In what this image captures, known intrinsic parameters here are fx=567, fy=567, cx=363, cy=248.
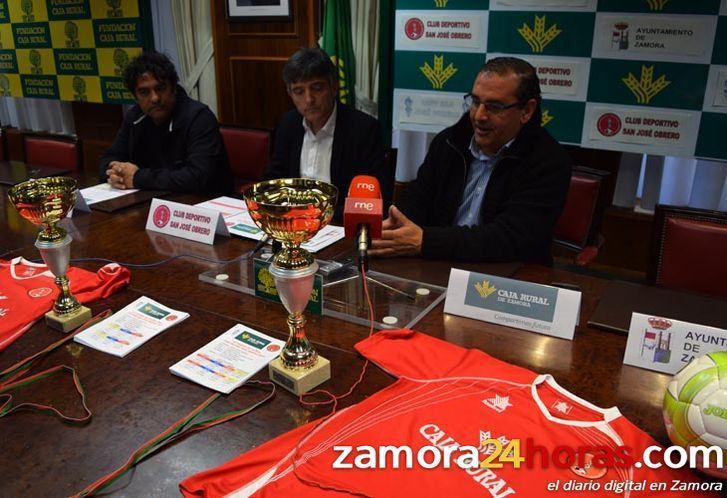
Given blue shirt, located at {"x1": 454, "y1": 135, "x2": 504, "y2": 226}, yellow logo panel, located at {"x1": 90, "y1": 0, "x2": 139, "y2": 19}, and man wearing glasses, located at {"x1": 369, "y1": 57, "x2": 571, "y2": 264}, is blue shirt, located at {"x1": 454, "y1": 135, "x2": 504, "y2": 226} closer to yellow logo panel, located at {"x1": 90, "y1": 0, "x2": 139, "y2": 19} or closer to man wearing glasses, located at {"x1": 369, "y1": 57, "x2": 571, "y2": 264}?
man wearing glasses, located at {"x1": 369, "y1": 57, "x2": 571, "y2": 264}

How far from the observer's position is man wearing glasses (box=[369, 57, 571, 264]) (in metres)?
1.62

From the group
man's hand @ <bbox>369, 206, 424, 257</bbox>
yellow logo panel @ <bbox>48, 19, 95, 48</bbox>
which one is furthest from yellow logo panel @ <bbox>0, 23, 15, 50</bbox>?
man's hand @ <bbox>369, 206, 424, 257</bbox>

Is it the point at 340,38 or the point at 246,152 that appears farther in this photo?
the point at 340,38

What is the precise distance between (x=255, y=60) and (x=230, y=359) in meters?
3.14

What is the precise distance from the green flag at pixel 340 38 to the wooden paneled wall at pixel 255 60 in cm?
21

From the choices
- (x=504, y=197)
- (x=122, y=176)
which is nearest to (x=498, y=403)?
(x=504, y=197)

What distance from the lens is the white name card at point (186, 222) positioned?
5.75ft

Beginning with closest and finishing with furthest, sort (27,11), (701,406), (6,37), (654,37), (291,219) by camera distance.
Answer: (701,406) < (291,219) < (654,37) < (27,11) < (6,37)

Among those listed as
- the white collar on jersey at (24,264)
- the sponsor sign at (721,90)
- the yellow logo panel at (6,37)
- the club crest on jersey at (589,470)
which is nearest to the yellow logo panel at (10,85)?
the yellow logo panel at (6,37)

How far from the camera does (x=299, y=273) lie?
3.10 feet

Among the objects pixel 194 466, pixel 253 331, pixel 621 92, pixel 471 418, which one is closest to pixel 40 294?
pixel 253 331

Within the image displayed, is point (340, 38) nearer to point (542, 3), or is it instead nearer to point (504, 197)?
point (542, 3)

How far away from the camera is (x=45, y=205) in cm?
118

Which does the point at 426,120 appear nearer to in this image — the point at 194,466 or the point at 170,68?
the point at 170,68
